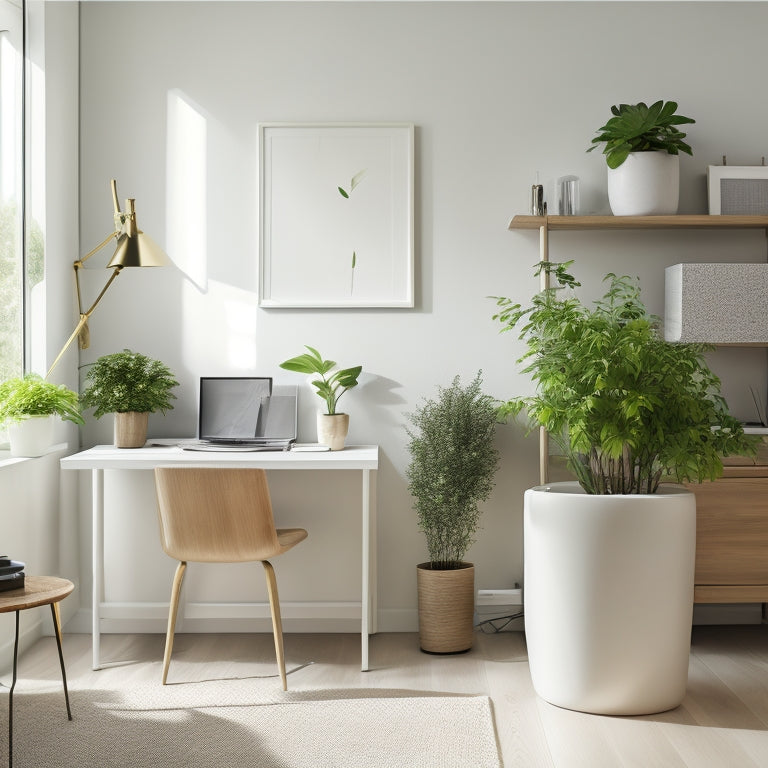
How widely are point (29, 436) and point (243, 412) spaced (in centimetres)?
84

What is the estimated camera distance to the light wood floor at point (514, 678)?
249 cm

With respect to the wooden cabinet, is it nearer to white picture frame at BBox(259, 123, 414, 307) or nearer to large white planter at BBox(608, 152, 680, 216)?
large white planter at BBox(608, 152, 680, 216)

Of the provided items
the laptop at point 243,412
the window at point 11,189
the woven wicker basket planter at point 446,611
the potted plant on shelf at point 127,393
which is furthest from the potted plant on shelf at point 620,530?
the window at point 11,189

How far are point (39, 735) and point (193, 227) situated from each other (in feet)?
6.89

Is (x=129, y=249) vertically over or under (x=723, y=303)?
over

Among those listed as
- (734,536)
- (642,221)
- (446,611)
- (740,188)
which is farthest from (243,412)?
(740,188)

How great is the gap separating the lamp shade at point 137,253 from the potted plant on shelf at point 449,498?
124cm

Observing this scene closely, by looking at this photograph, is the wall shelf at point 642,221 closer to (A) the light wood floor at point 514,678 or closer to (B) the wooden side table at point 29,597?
(A) the light wood floor at point 514,678

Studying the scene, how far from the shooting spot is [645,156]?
339 centimetres

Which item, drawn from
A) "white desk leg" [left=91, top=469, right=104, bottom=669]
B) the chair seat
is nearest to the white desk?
"white desk leg" [left=91, top=469, right=104, bottom=669]

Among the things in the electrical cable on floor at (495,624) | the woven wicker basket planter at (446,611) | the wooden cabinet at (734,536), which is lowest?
the electrical cable on floor at (495,624)

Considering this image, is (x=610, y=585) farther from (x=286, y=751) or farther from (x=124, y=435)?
(x=124, y=435)

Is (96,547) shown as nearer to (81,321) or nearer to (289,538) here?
(289,538)

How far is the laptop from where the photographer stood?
360cm
